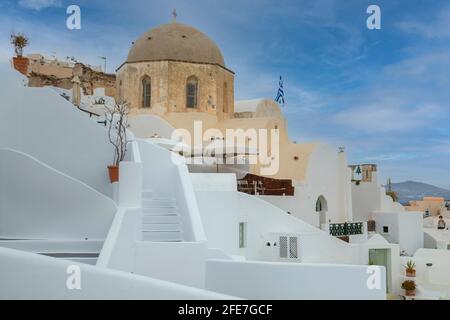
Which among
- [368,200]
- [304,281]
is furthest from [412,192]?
[304,281]

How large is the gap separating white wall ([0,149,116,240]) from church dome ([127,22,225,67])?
1416 cm

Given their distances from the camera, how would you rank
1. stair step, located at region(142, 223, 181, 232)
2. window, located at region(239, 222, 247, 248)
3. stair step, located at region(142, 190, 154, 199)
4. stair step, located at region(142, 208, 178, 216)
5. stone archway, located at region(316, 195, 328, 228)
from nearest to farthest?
stair step, located at region(142, 223, 181, 232), stair step, located at region(142, 208, 178, 216), stair step, located at region(142, 190, 154, 199), window, located at region(239, 222, 247, 248), stone archway, located at region(316, 195, 328, 228)

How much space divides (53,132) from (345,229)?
14.2 meters

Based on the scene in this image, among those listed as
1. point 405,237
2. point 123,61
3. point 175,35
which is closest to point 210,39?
point 175,35

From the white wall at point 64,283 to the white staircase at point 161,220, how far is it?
4.51 meters

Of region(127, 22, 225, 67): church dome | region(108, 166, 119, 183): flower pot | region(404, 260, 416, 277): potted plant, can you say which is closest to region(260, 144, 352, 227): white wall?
region(404, 260, 416, 277): potted plant

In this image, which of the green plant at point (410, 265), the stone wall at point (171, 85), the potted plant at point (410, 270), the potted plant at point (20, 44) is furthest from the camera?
the stone wall at point (171, 85)

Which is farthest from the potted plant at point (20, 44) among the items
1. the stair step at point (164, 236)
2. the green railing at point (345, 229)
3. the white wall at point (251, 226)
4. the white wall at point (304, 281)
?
the green railing at point (345, 229)

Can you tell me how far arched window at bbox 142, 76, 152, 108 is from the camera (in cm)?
2320

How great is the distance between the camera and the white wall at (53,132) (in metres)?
10.7

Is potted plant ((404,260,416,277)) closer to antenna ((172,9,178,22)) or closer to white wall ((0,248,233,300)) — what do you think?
white wall ((0,248,233,300))

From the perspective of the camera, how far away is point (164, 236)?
919cm

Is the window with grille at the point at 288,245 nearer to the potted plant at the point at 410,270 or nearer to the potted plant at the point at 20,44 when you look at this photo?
the potted plant at the point at 410,270

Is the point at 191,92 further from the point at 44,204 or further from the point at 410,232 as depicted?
the point at 44,204
